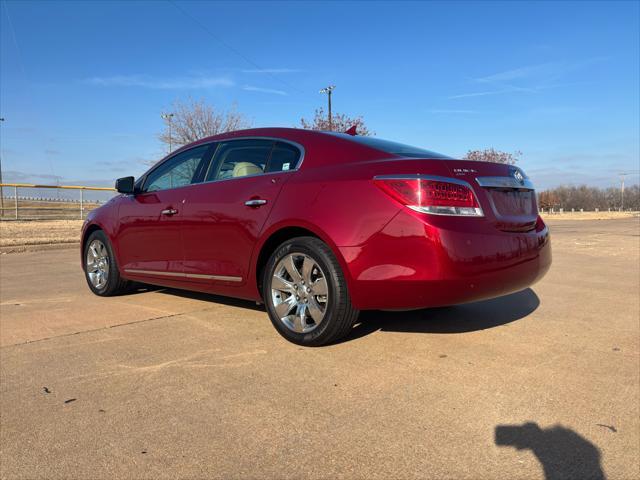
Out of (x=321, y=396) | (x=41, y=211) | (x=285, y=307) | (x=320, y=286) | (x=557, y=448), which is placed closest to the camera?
Result: (x=557, y=448)

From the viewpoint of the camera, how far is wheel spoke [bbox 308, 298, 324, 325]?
3.34m

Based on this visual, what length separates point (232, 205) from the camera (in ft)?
12.9

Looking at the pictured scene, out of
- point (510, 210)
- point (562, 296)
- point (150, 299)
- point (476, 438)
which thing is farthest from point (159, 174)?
point (562, 296)

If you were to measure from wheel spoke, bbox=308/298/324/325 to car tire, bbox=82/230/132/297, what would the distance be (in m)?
2.85

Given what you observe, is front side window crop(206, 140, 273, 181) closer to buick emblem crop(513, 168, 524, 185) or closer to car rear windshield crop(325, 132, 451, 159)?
car rear windshield crop(325, 132, 451, 159)

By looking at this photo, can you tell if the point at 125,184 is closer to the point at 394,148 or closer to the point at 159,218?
the point at 159,218

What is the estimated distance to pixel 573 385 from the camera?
2.87 m

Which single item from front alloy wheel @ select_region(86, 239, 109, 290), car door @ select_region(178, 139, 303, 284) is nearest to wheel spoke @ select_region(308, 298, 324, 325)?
car door @ select_region(178, 139, 303, 284)

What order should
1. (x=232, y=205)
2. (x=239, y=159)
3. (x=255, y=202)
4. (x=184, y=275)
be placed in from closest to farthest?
(x=255, y=202), (x=232, y=205), (x=239, y=159), (x=184, y=275)

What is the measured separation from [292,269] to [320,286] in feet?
0.89

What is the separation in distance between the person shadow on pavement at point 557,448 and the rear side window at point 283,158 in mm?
2288

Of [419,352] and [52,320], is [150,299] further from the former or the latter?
[419,352]

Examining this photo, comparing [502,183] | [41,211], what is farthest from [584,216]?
[502,183]

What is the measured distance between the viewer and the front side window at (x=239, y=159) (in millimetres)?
4016
